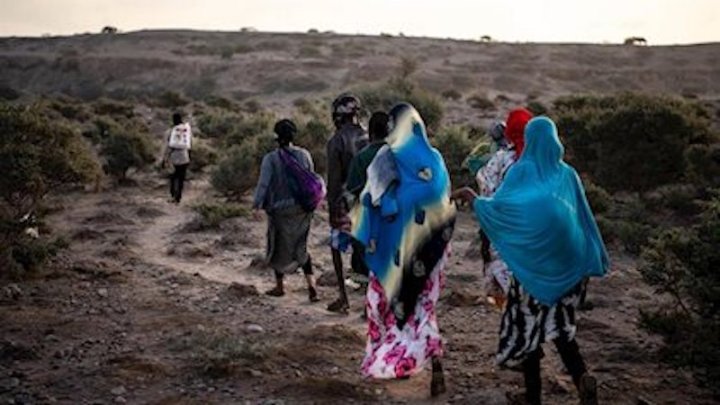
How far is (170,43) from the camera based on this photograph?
218 ft

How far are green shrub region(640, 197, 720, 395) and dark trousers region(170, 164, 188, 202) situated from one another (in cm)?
958

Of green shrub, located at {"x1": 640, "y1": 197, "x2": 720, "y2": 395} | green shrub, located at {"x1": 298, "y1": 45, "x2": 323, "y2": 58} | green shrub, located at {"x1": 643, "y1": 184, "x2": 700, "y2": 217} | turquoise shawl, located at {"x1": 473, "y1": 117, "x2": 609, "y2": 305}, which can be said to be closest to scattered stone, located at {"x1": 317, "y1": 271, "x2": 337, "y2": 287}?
green shrub, located at {"x1": 640, "y1": 197, "x2": 720, "y2": 395}

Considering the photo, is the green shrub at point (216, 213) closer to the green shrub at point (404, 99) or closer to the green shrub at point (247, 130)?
the green shrub at point (247, 130)

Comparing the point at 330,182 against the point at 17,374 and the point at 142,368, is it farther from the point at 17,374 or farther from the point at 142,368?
the point at 17,374

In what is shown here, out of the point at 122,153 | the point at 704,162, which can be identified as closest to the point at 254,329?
the point at 704,162

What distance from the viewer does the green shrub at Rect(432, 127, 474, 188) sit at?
1380 cm

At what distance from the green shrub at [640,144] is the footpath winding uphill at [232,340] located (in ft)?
14.7

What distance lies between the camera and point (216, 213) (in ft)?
37.6

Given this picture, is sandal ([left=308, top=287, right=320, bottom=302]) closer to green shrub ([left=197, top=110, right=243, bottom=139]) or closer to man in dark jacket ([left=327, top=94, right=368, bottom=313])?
man in dark jacket ([left=327, top=94, right=368, bottom=313])

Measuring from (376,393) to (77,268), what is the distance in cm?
472

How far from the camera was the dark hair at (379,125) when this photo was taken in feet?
18.4

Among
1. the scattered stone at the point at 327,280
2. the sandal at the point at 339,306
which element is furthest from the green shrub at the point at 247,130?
the sandal at the point at 339,306

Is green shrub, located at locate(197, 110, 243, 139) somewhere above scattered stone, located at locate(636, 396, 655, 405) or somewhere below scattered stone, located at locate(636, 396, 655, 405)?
above

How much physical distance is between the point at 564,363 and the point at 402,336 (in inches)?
45.2
